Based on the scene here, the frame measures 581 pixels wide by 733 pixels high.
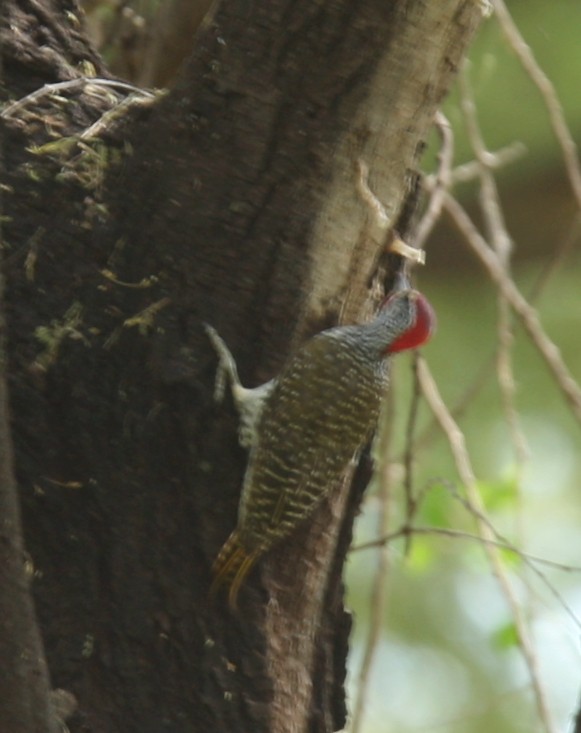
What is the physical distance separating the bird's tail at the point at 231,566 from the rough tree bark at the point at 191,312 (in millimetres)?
28

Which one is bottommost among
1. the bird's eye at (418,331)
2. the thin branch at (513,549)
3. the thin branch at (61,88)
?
the thin branch at (513,549)

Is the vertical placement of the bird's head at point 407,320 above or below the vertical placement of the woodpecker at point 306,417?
above

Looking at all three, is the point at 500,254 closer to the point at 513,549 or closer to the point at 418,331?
the point at 418,331

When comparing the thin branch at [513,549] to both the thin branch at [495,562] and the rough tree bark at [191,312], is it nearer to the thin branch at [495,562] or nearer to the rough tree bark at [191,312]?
the thin branch at [495,562]

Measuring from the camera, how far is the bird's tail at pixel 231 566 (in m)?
1.84

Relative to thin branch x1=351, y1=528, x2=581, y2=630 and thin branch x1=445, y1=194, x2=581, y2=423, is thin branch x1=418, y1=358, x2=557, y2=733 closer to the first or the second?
thin branch x1=351, y1=528, x2=581, y2=630

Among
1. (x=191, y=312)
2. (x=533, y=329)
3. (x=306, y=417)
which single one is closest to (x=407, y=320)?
(x=306, y=417)

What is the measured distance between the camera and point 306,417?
239 centimetres

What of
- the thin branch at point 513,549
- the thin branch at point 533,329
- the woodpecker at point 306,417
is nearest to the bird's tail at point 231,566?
the woodpecker at point 306,417

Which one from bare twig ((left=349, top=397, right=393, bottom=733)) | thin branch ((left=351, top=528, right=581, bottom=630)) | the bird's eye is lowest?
bare twig ((left=349, top=397, right=393, bottom=733))

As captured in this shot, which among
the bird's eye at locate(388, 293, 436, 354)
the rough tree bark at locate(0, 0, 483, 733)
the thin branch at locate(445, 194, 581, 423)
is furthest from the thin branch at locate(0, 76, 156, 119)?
the thin branch at locate(445, 194, 581, 423)

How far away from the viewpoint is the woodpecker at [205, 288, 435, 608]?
186 centimetres

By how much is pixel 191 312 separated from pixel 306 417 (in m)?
0.57

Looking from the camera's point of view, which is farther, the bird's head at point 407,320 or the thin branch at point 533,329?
the thin branch at point 533,329
